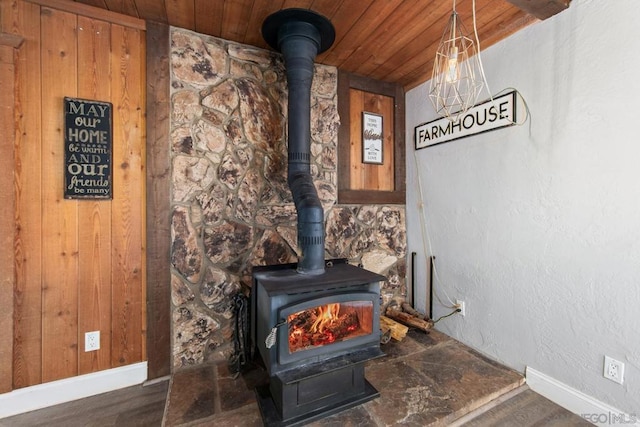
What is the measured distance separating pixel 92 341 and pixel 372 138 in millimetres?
2617

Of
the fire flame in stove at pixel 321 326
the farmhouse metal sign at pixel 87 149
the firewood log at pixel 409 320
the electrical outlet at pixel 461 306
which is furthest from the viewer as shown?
the firewood log at pixel 409 320

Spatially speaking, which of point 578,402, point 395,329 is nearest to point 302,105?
point 395,329

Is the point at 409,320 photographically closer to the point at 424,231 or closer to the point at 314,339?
the point at 424,231

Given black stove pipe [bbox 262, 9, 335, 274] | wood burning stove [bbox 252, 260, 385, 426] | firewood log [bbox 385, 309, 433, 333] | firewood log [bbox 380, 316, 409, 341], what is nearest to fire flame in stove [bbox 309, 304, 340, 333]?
wood burning stove [bbox 252, 260, 385, 426]

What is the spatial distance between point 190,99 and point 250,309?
153cm

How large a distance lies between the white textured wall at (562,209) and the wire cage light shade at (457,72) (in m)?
0.15

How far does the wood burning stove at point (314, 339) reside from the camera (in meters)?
1.40

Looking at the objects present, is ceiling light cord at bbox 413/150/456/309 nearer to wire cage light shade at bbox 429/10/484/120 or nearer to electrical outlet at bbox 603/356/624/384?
wire cage light shade at bbox 429/10/484/120

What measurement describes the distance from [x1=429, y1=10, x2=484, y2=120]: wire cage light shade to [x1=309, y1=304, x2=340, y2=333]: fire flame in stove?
123cm

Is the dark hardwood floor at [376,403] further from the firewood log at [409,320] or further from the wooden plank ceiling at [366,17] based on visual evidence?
the wooden plank ceiling at [366,17]

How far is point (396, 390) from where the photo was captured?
5.49 feet

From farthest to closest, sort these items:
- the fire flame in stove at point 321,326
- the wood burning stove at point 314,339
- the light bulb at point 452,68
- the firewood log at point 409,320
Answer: the firewood log at point 409,320, the fire flame in stove at point 321,326, the wood burning stove at point 314,339, the light bulb at point 452,68

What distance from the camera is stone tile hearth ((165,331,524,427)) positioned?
1.46 m

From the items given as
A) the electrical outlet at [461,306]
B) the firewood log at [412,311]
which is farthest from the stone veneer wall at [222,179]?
the electrical outlet at [461,306]
